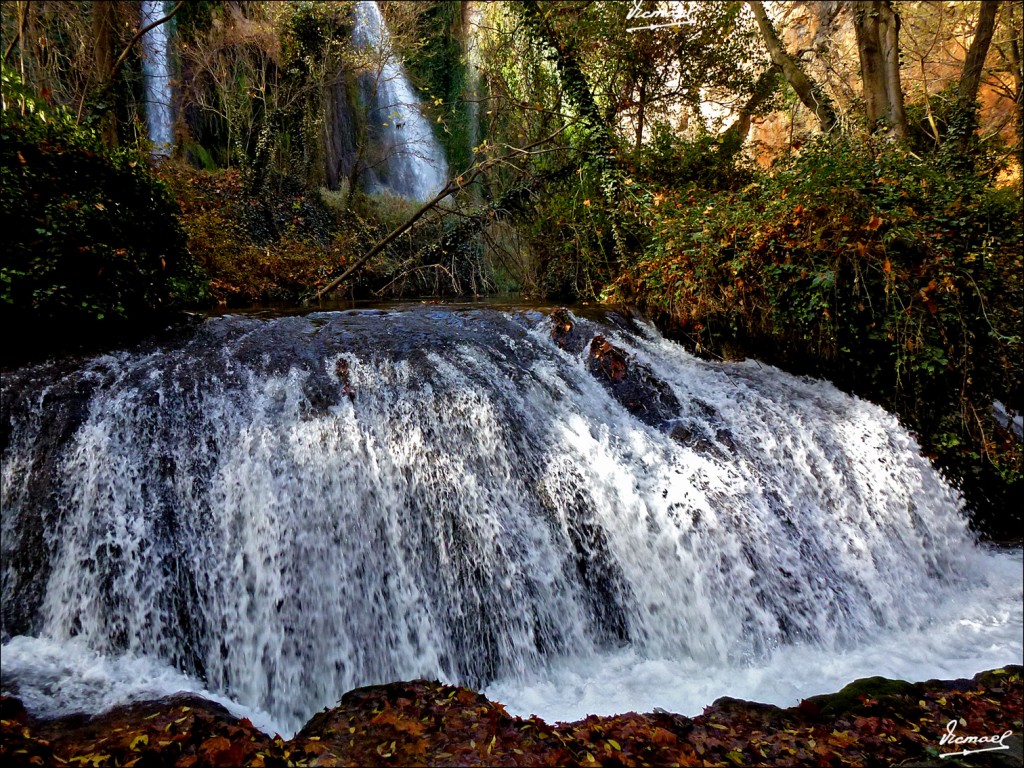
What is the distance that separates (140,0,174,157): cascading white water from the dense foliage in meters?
12.2

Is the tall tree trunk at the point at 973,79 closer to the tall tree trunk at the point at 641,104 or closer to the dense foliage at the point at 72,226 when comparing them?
the tall tree trunk at the point at 641,104

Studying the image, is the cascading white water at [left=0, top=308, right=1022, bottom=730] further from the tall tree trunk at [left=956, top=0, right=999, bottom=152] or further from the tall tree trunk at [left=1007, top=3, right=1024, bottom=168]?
the tall tree trunk at [left=1007, top=3, right=1024, bottom=168]

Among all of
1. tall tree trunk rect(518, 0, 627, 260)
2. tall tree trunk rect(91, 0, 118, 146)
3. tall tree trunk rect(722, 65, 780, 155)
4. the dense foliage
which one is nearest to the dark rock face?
tall tree trunk rect(518, 0, 627, 260)

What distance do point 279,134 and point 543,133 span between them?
895cm

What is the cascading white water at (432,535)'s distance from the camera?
11.4ft

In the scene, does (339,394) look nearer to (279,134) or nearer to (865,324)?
(865,324)

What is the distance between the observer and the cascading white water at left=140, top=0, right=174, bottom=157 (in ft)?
49.2

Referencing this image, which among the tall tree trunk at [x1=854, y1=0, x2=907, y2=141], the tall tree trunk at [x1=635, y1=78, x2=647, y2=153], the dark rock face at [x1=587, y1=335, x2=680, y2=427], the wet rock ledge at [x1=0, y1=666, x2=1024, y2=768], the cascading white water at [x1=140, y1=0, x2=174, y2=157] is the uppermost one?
the cascading white water at [x1=140, y1=0, x2=174, y2=157]

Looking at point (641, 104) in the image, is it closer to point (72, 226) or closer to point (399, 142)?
point (72, 226)

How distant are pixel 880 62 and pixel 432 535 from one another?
33.2ft

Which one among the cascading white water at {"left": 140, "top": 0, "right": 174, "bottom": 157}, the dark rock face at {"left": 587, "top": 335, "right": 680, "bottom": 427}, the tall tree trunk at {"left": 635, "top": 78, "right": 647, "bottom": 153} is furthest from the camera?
the cascading white water at {"left": 140, "top": 0, "right": 174, "bottom": 157}

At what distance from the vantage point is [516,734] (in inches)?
111

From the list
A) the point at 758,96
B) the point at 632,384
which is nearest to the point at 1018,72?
the point at 758,96

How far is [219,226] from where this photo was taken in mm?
11484
